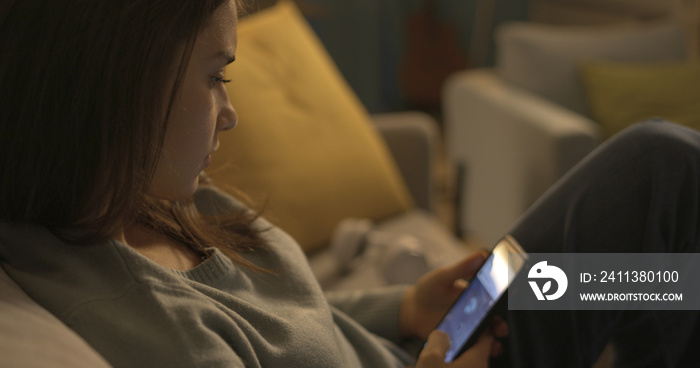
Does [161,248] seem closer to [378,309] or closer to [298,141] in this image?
[378,309]

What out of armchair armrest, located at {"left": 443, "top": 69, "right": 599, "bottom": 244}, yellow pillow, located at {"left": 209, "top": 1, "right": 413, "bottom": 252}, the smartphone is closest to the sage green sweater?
the smartphone

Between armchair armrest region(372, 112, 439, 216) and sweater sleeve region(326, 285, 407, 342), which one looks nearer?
sweater sleeve region(326, 285, 407, 342)

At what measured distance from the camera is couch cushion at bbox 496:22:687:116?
2.05 meters

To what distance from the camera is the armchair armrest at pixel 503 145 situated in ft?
5.51

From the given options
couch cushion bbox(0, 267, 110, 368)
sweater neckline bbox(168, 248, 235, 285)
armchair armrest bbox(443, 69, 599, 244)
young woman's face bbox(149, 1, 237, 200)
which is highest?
young woman's face bbox(149, 1, 237, 200)

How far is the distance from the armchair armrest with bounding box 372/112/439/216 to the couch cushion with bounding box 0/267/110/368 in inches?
47.3

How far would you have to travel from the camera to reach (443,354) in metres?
0.78

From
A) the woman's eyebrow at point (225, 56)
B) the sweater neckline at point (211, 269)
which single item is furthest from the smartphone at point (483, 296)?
the woman's eyebrow at point (225, 56)

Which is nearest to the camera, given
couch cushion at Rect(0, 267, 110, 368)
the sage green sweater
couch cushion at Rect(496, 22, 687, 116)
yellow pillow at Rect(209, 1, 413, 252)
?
Answer: couch cushion at Rect(0, 267, 110, 368)

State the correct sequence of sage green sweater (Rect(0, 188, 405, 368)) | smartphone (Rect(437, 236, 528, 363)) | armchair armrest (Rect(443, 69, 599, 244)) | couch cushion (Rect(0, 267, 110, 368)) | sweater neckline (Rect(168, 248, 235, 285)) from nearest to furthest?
couch cushion (Rect(0, 267, 110, 368)), sage green sweater (Rect(0, 188, 405, 368)), sweater neckline (Rect(168, 248, 235, 285)), smartphone (Rect(437, 236, 528, 363)), armchair armrest (Rect(443, 69, 599, 244))

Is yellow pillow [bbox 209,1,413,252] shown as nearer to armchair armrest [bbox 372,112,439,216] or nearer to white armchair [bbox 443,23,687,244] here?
armchair armrest [bbox 372,112,439,216]

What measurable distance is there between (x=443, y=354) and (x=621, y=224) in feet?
0.90
